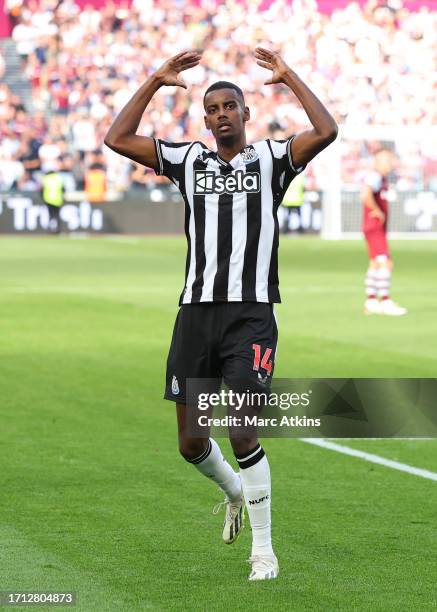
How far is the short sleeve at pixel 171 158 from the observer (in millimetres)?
6055

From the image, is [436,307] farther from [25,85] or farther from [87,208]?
[25,85]

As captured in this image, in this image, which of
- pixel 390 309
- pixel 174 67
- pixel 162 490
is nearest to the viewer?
pixel 174 67

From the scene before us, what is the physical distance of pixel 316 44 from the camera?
3838 centimetres

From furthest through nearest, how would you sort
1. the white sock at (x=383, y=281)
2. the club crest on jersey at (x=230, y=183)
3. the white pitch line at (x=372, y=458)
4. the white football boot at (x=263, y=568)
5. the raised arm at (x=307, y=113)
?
the white sock at (x=383, y=281), the white pitch line at (x=372, y=458), the club crest on jersey at (x=230, y=183), the raised arm at (x=307, y=113), the white football boot at (x=263, y=568)

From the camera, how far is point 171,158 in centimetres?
607

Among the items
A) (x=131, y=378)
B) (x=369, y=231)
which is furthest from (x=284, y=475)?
(x=369, y=231)

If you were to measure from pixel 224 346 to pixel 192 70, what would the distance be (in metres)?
32.1

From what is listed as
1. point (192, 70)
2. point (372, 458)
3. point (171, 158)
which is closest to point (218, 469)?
point (171, 158)

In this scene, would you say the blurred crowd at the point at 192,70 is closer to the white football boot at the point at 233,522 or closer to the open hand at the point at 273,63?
the white football boot at the point at 233,522

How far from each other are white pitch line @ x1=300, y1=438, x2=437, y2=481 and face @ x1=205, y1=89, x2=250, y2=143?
299 cm

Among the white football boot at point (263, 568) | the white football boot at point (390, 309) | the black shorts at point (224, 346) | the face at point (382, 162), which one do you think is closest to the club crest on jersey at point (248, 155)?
the black shorts at point (224, 346)

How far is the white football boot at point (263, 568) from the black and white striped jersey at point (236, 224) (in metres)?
1.12

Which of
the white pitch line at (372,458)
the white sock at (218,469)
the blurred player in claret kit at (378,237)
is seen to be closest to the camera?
the white sock at (218,469)

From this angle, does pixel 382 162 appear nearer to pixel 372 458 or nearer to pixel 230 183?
pixel 372 458
